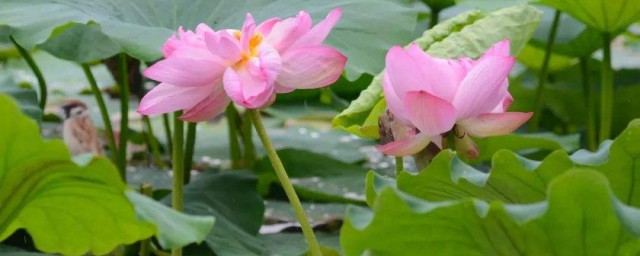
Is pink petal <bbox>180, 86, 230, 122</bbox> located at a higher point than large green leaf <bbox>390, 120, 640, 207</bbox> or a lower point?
higher

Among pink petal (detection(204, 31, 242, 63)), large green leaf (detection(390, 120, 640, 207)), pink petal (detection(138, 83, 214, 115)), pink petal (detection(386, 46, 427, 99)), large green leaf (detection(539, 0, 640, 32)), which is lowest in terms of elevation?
large green leaf (detection(539, 0, 640, 32))

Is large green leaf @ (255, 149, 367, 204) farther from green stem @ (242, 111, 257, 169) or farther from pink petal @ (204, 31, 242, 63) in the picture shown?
pink petal @ (204, 31, 242, 63)

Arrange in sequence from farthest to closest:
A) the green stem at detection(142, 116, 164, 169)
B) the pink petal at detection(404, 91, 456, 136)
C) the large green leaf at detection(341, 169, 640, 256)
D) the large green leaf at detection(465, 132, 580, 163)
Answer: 1. the green stem at detection(142, 116, 164, 169)
2. the large green leaf at detection(465, 132, 580, 163)
3. the pink petal at detection(404, 91, 456, 136)
4. the large green leaf at detection(341, 169, 640, 256)

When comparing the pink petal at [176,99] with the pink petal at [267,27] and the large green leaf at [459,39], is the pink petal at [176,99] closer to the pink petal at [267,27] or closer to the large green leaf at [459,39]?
the pink petal at [267,27]

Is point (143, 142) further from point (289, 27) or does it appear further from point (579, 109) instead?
point (289, 27)

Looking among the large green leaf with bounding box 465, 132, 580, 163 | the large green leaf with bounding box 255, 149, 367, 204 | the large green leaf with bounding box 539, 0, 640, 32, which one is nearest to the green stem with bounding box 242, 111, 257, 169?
the large green leaf with bounding box 255, 149, 367, 204

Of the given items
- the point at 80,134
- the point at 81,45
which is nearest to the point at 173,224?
the point at 81,45
